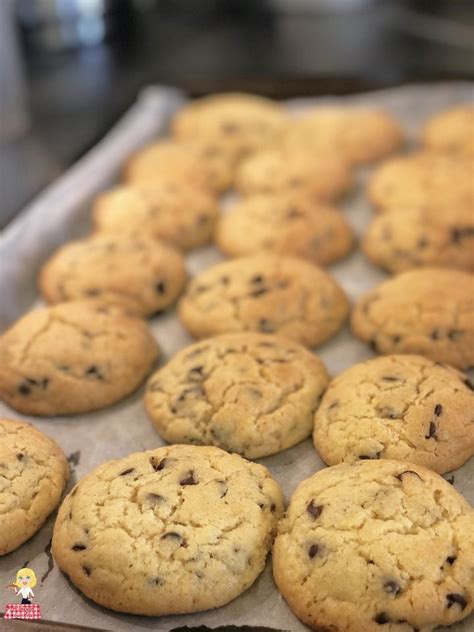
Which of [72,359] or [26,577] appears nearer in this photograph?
[26,577]

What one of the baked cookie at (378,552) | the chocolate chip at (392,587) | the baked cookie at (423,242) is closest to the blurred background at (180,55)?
the baked cookie at (423,242)

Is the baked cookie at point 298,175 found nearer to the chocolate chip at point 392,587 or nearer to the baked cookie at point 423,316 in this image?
the baked cookie at point 423,316

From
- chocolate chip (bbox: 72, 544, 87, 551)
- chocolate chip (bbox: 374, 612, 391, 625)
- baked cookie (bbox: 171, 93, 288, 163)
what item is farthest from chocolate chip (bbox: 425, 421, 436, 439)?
baked cookie (bbox: 171, 93, 288, 163)

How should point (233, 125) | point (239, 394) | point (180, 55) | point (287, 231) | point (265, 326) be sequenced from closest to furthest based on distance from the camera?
point (239, 394)
point (265, 326)
point (287, 231)
point (233, 125)
point (180, 55)

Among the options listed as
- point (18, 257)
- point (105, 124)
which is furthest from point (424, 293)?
point (105, 124)

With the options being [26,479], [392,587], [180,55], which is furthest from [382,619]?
[180,55]

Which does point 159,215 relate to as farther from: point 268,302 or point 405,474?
point 405,474

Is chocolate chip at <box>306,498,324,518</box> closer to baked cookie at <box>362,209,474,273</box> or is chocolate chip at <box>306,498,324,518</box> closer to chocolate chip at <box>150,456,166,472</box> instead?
chocolate chip at <box>150,456,166,472</box>
